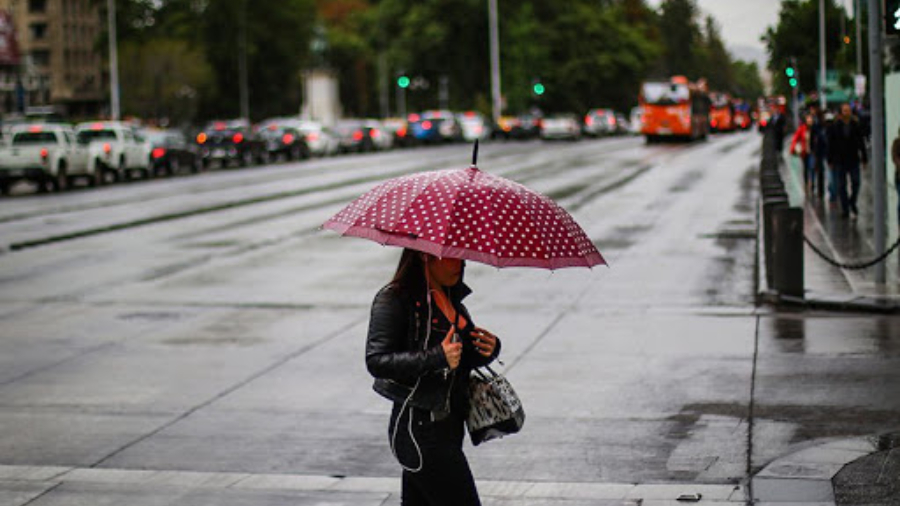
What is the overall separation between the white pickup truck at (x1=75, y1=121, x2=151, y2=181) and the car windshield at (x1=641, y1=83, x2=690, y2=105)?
103 ft

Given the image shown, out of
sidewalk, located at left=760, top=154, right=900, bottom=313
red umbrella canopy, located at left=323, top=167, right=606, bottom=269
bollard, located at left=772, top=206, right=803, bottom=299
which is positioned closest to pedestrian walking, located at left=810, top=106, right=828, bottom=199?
sidewalk, located at left=760, top=154, right=900, bottom=313

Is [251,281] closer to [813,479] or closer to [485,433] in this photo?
[813,479]

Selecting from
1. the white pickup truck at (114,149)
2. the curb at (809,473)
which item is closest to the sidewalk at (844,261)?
the curb at (809,473)

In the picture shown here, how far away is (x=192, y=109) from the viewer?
95750 mm

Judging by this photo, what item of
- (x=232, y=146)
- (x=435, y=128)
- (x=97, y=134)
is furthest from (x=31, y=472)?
(x=435, y=128)

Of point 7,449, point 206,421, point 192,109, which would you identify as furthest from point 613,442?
point 192,109

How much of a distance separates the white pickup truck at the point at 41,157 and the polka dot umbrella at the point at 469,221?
1479 inches

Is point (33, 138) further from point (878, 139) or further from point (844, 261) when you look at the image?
point (878, 139)

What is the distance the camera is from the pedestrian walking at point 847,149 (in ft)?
78.4

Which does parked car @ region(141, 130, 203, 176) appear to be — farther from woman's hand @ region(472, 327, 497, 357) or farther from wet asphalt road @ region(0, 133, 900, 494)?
woman's hand @ region(472, 327, 497, 357)

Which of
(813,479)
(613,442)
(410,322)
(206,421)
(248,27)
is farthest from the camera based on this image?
(248,27)

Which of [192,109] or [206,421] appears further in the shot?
[192,109]

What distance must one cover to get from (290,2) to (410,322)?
348ft

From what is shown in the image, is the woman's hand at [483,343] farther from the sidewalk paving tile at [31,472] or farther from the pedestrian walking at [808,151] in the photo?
the pedestrian walking at [808,151]
